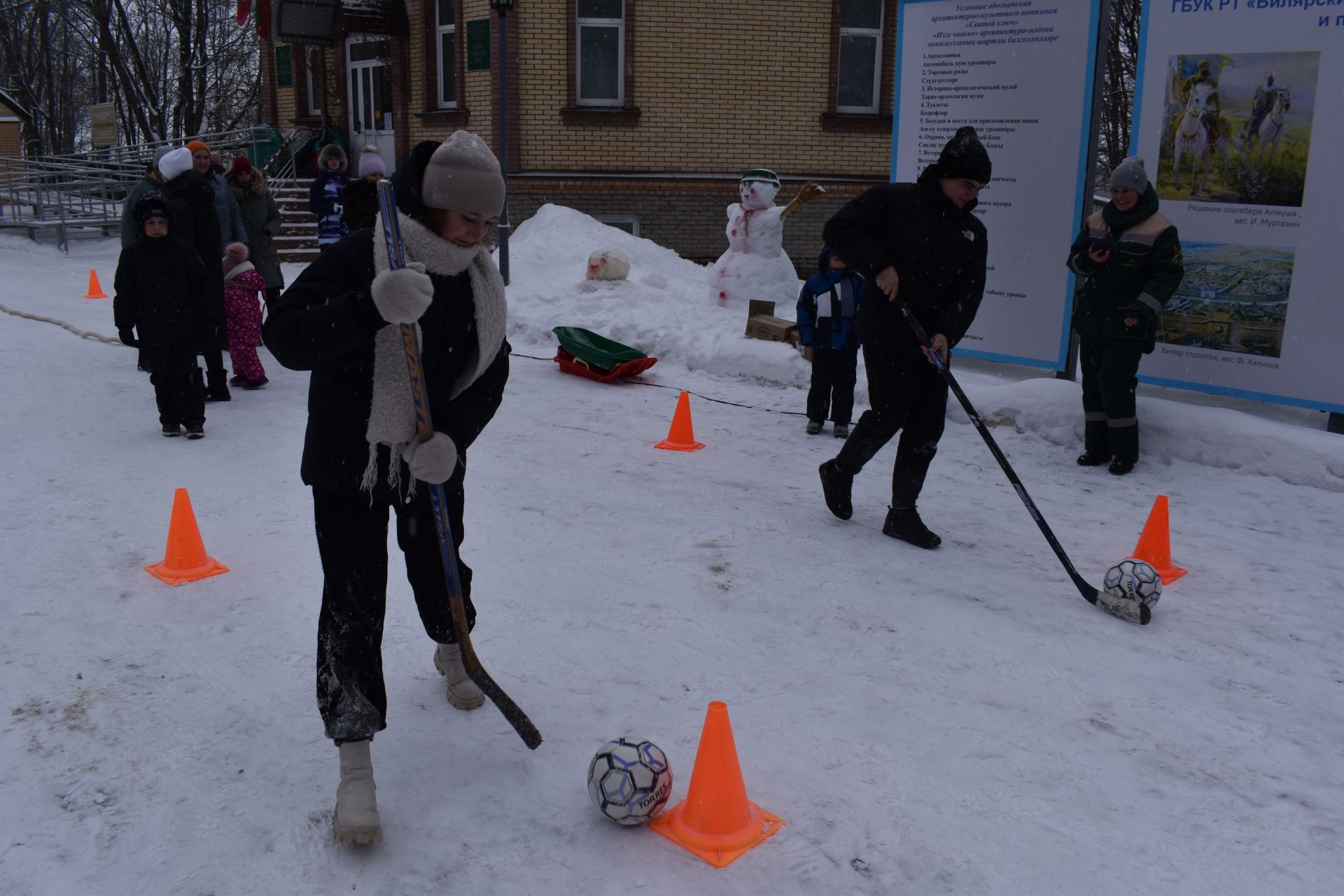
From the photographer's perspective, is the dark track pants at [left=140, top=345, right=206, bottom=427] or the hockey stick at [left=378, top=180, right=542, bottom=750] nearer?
the hockey stick at [left=378, top=180, right=542, bottom=750]

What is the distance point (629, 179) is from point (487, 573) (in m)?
13.0

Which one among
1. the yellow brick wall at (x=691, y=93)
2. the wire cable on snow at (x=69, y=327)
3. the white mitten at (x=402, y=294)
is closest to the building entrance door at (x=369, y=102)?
the yellow brick wall at (x=691, y=93)

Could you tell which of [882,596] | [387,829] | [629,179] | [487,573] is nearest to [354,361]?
[387,829]

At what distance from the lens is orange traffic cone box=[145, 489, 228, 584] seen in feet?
15.6

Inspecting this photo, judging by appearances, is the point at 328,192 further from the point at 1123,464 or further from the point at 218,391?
the point at 1123,464

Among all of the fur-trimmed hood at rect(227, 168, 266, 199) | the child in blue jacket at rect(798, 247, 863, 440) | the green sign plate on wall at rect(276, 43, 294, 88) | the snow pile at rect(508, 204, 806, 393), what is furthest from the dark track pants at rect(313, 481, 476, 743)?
the green sign plate on wall at rect(276, 43, 294, 88)

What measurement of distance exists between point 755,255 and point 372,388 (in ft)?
29.4

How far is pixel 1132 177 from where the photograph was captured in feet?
21.6

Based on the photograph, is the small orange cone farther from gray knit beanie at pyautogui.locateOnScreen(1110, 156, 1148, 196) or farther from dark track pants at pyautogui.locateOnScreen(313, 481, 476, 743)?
dark track pants at pyautogui.locateOnScreen(313, 481, 476, 743)

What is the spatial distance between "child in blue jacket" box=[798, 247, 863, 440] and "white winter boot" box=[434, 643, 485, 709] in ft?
15.1

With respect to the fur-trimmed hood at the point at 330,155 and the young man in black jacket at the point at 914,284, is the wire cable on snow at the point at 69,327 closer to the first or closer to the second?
the fur-trimmed hood at the point at 330,155

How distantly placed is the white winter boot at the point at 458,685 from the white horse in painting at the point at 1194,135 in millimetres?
6174

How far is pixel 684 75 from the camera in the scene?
16719mm

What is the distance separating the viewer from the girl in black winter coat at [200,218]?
7.59 meters
